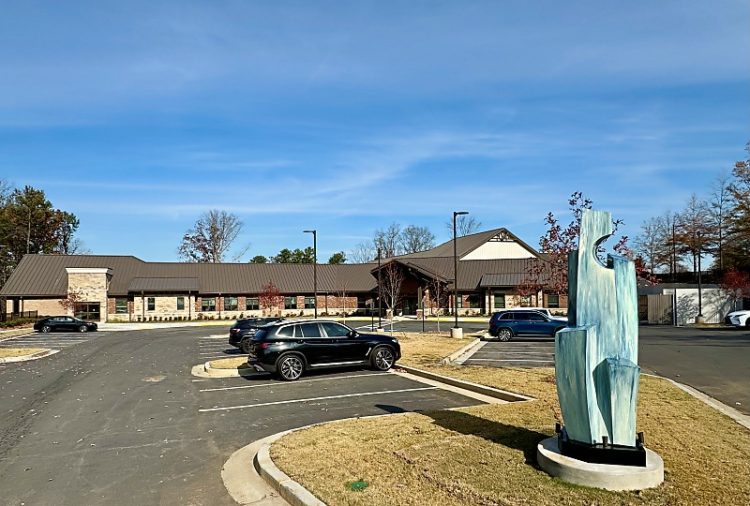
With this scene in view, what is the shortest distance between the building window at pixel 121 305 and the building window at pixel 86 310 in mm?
1880

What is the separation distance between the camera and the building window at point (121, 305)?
54969mm

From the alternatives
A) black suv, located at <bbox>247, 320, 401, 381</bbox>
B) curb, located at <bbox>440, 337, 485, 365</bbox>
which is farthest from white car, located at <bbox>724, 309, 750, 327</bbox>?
black suv, located at <bbox>247, 320, 401, 381</bbox>

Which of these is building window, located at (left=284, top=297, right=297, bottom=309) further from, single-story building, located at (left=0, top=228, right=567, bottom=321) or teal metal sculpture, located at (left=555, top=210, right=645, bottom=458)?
teal metal sculpture, located at (left=555, top=210, right=645, bottom=458)

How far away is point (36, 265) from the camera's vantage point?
55.8 metres

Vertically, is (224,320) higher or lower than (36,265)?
lower

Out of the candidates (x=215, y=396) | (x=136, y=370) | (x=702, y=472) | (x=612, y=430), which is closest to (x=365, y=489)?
(x=612, y=430)

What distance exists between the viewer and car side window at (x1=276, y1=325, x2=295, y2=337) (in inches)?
622

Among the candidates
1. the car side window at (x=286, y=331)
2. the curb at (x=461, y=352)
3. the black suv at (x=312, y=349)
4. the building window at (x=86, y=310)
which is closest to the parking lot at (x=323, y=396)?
the black suv at (x=312, y=349)

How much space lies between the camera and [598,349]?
6.96 meters

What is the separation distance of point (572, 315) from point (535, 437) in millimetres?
2041

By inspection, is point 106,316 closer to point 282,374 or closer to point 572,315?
point 282,374

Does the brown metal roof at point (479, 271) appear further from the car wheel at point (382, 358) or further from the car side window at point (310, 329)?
the car side window at point (310, 329)

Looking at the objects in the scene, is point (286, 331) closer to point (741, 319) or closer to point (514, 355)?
point (514, 355)

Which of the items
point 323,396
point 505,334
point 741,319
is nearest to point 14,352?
point 323,396
